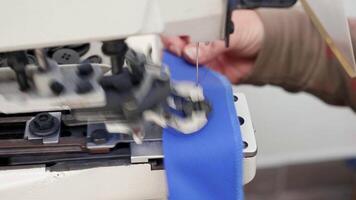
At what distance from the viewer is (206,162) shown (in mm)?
710

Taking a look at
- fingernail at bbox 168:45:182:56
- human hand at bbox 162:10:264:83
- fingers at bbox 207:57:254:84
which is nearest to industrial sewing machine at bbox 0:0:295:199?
fingernail at bbox 168:45:182:56

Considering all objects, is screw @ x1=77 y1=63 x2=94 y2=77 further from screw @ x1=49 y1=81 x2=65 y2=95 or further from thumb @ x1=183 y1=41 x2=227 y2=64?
thumb @ x1=183 y1=41 x2=227 y2=64

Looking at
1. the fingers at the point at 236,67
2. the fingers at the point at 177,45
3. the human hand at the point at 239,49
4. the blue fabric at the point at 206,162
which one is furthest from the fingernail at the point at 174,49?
the fingers at the point at 236,67

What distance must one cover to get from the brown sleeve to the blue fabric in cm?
50

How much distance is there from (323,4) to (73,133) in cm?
37

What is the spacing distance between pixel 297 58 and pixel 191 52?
1.38 ft

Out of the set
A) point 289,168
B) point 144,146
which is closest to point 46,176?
point 144,146

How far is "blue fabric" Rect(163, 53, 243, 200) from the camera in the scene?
710mm

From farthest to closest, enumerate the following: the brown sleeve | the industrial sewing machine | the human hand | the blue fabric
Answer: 1. the brown sleeve
2. the human hand
3. the blue fabric
4. the industrial sewing machine

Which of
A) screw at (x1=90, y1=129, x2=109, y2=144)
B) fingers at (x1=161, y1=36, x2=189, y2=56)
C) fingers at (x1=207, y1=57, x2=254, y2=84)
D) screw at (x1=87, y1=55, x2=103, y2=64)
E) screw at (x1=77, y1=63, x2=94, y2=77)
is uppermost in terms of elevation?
screw at (x1=77, y1=63, x2=94, y2=77)

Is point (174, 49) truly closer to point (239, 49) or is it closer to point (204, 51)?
point (204, 51)

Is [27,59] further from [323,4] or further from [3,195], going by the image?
[323,4]

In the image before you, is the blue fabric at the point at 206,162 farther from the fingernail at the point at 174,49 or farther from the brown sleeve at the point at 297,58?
the brown sleeve at the point at 297,58

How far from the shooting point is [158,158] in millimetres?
Result: 728
